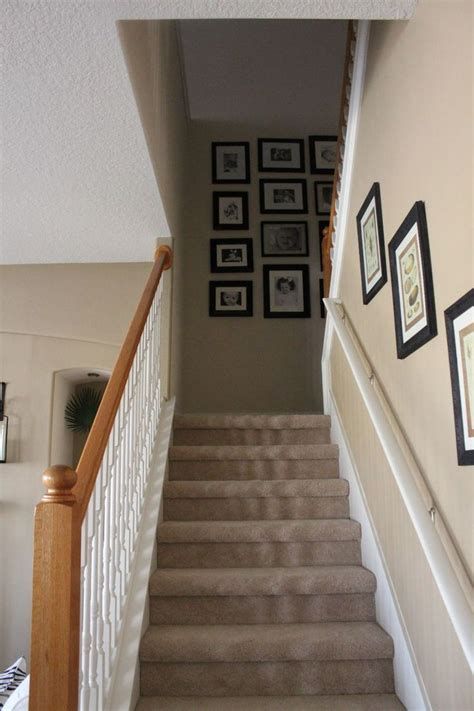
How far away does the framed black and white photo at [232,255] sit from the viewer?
18.0 feet

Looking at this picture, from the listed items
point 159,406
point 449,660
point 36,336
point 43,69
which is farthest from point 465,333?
point 36,336

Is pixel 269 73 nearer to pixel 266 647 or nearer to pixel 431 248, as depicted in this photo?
pixel 431 248

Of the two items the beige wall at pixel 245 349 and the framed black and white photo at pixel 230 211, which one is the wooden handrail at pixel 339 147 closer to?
the beige wall at pixel 245 349

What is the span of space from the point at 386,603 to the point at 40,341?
3149 mm

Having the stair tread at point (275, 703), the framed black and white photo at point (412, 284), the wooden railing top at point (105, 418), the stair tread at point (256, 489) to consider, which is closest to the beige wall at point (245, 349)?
the stair tread at point (256, 489)

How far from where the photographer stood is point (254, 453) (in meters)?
3.63

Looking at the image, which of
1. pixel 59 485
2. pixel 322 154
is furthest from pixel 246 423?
pixel 322 154

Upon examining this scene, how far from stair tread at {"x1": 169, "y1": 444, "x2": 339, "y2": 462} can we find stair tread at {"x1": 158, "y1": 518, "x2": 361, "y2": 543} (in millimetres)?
643

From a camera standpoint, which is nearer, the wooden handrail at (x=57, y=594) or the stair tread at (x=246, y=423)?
the wooden handrail at (x=57, y=594)

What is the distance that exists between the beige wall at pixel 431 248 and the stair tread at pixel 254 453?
26.9 inches

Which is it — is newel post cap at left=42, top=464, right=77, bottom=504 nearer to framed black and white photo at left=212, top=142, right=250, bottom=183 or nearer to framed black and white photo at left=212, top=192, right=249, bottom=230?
framed black and white photo at left=212, top=192, right=249, bottom=230

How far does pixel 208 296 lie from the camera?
17.8ft

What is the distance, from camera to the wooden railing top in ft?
5.83

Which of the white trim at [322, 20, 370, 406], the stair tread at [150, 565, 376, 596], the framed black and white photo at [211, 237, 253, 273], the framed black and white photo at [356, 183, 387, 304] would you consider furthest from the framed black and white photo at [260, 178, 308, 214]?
the stair tread at [150, 565, 376, 596]
